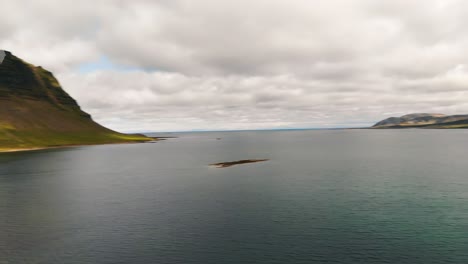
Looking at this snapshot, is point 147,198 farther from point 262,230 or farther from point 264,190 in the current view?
point 262,230

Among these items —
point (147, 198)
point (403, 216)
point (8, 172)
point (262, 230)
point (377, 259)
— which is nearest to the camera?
point (377, 259)

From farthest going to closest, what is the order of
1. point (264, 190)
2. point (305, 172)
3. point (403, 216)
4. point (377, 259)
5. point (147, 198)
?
1. point (305, 172)
2. point (264, 190)
3. point (147, 198)
4. point (403, 216)
5. point (377, 259)

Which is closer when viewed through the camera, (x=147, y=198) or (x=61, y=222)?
(x=61, y=222)

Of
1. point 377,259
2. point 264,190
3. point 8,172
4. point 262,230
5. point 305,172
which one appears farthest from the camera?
point 8,172

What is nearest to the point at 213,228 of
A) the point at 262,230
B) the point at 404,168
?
the point at 262,230

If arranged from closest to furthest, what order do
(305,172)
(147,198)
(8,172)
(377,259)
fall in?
(377,259) < (147,198) < (305,172) < (8,172)

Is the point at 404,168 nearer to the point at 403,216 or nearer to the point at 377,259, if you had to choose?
the point at 403,216

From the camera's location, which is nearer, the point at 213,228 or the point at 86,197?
the point at 213,228

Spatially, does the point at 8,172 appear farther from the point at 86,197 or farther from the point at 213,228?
the point at 213,228

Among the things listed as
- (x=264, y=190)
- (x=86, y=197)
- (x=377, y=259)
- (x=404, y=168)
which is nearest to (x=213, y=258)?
(x=377, y=259)
